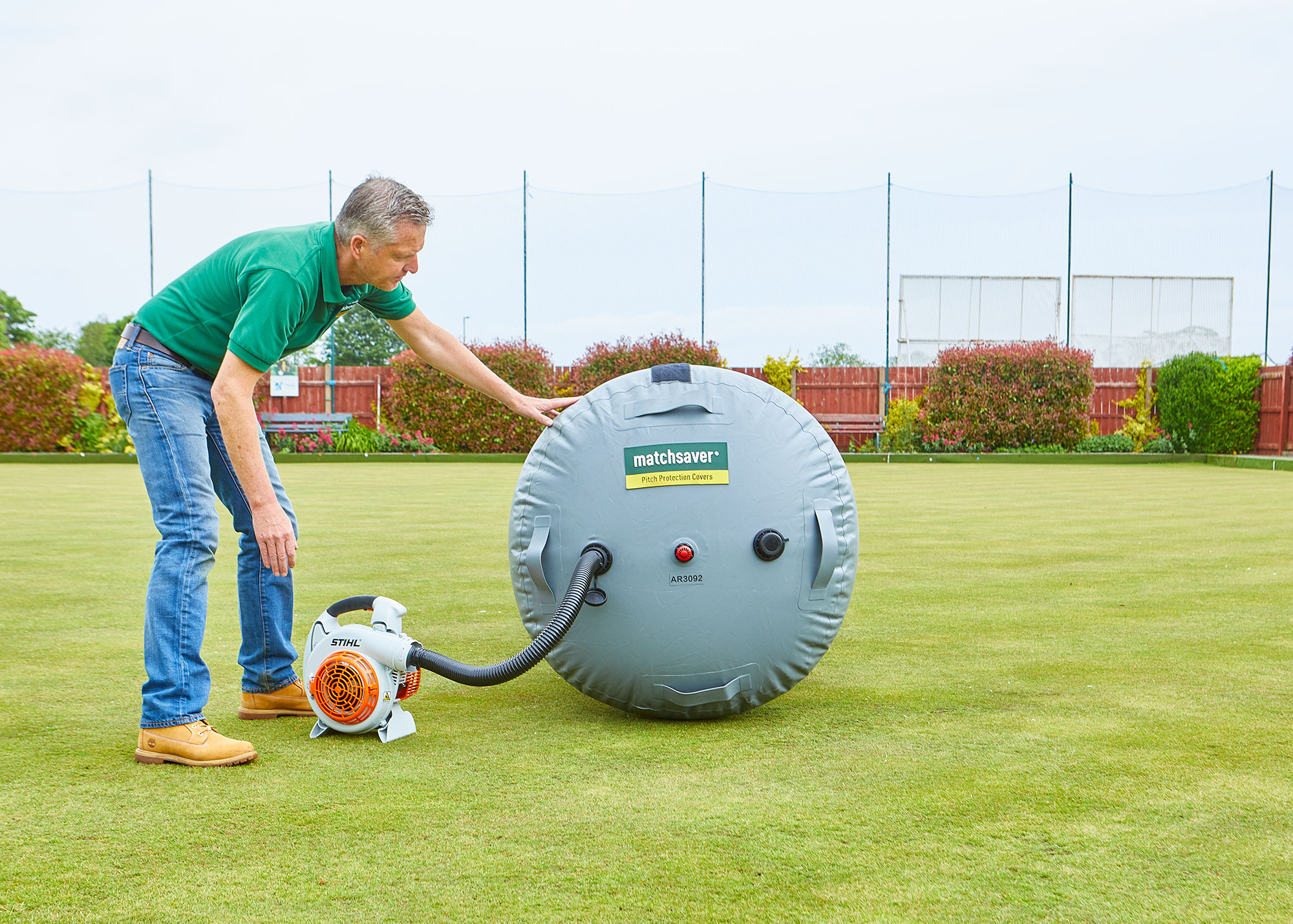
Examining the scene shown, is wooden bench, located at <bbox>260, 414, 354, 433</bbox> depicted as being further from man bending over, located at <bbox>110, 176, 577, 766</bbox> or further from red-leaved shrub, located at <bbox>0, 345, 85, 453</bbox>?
man bending over, located at <bbox>110, 176, 577, 766</bbox>

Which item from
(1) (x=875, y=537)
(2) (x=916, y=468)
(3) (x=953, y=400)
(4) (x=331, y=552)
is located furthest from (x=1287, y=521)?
(3) (x=953, y=400)

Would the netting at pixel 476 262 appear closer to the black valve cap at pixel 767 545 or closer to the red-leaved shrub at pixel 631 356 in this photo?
the red-leaved shrub at pixel 631 356

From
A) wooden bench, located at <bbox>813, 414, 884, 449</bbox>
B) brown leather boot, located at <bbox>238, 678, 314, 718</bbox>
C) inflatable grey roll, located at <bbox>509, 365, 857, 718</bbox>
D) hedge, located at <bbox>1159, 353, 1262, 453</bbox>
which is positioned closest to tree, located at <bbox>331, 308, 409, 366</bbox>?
wooden bench, located at <bbox>813, 414, 884, 449</bbox>

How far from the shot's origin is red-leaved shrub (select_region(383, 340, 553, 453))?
25516mm

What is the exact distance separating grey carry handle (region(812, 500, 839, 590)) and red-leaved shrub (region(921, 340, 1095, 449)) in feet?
75.5

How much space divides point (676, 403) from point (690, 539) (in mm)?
428

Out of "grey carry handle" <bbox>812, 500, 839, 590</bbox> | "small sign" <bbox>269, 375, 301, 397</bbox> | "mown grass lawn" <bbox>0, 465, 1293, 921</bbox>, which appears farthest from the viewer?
"small sign" <bbox>269, 375, 301, 397</bbox>

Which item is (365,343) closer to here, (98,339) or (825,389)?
(98,339)

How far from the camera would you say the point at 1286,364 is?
23.7 meters

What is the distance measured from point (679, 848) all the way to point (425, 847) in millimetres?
563

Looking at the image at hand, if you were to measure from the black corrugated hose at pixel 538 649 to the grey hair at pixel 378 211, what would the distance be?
→ 111 centimetres

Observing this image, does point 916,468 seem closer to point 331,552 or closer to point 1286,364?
point 1286,364

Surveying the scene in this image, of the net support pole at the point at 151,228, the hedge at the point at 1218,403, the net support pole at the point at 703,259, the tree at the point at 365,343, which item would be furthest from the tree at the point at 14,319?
the hedge at the point at 1218,403

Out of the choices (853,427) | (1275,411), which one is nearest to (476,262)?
(853,427)
